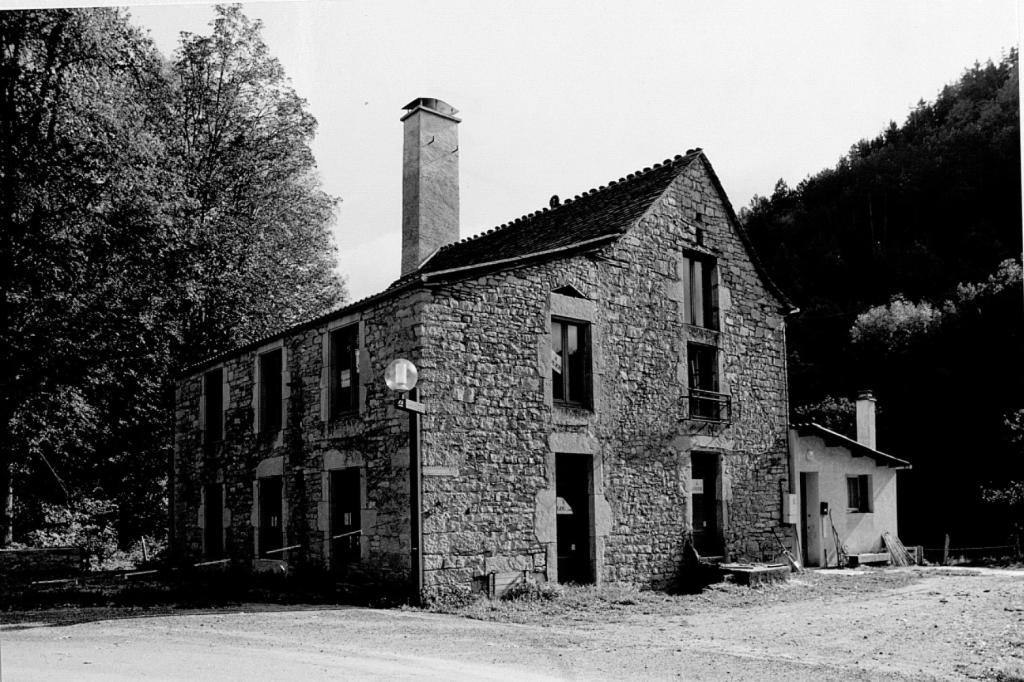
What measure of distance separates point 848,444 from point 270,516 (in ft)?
32.1

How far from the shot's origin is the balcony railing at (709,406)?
13523 millimetres

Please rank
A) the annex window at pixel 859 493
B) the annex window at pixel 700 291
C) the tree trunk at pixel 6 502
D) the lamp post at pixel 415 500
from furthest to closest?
1. the annex window at pixel 859 493
2. the annex window at pixel 700 291
3. the tree trunk at pixel 6 502
4. the lamp post at pixel 415 500

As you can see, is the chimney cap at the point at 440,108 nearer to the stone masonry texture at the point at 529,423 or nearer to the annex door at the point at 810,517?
the stone masonry texture at the point at 529,423

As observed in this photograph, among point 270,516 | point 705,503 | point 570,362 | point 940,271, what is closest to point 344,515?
point 270,516

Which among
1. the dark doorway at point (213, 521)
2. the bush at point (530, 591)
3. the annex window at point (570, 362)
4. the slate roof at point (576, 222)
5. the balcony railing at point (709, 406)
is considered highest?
the slate roof at point (576, 222)

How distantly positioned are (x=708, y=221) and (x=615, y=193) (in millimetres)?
1476

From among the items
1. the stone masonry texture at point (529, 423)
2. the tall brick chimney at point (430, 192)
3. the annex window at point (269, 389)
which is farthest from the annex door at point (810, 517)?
the annex window at point (269, 389)

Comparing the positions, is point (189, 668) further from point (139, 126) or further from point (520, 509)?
point (139, 126)

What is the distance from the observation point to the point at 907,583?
13.4 meters

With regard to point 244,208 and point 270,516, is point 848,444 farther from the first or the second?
point 244,208

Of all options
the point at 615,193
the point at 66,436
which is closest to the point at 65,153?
the point at 66,436

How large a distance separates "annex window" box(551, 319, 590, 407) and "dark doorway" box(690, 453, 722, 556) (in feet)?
7.77

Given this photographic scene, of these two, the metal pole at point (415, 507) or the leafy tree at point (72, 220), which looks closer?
the leafy tree at point (72, 220)

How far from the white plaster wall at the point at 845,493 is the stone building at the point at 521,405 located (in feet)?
4.53
